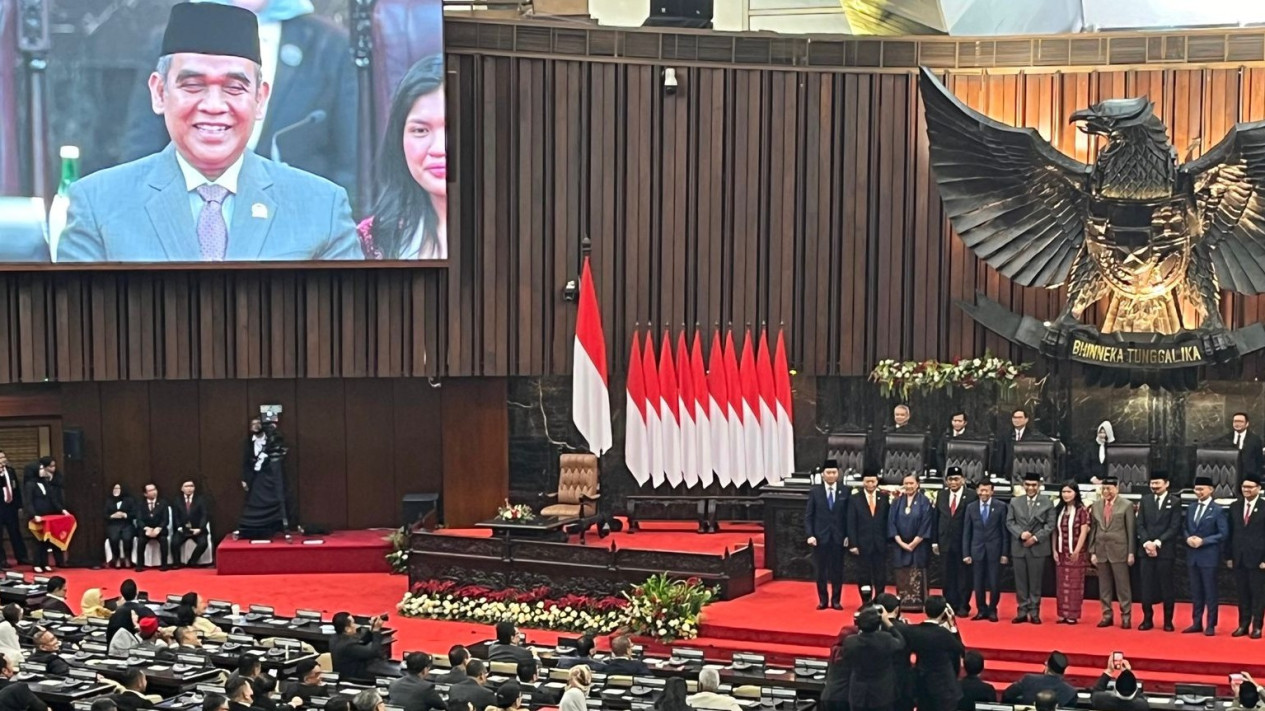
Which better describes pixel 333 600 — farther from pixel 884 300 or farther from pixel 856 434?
Result: pixel 884 300

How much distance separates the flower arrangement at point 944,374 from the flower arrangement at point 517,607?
4128mm

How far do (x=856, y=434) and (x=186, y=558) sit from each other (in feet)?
21.6

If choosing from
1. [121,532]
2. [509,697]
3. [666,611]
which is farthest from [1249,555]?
[121,532]

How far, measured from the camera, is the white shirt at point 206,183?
1591 cm

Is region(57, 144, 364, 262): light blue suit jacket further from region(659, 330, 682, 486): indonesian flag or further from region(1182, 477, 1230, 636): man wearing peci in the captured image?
region(1182, 477, 1230, 636): man wearing peci

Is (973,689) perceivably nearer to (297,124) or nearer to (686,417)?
(686,417)

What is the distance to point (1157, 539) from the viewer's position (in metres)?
12.3

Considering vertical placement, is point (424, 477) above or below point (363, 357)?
below

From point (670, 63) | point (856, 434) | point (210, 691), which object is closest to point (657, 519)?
point (856, 434)

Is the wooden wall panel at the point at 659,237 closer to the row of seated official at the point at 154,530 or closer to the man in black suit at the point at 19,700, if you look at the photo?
the row of seated official at the point at 154,530

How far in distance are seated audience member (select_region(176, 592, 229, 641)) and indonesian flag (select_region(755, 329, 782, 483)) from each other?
21.2 ft

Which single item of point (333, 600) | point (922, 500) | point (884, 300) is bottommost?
point (333, 600)

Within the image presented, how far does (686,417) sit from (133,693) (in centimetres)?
851

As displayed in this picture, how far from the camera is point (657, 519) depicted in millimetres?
16672
